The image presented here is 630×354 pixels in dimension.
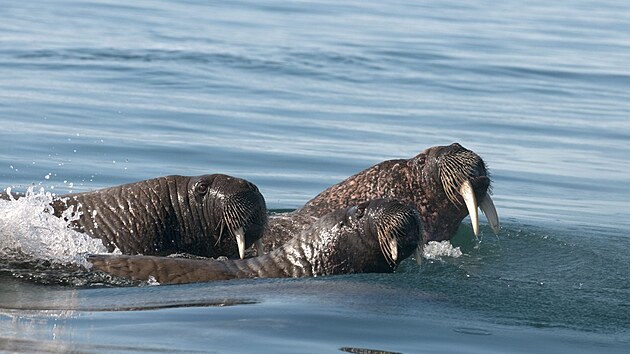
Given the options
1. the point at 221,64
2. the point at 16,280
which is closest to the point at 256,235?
the point at 16,280

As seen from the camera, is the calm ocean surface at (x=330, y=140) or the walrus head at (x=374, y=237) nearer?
the calm ocean surface at (x=330, y=140)

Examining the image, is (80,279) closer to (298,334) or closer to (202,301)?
(202,301)

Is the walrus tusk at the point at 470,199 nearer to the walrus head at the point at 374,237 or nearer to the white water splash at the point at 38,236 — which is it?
the walrus head at the point at 374,237

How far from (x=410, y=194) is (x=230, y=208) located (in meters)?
1.69

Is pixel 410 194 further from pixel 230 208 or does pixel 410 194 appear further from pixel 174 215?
pixel 174 215

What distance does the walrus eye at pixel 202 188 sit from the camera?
33.1ft

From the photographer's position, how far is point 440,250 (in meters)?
10.8

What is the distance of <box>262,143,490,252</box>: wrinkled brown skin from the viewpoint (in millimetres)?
10852

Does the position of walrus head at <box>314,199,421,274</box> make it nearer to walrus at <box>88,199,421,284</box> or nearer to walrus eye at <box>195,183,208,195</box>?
walrus at <box>88,199,421,284</box>

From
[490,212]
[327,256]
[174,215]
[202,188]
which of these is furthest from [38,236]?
[490,212]

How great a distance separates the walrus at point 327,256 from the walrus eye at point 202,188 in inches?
39.7

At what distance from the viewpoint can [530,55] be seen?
28.7 metres

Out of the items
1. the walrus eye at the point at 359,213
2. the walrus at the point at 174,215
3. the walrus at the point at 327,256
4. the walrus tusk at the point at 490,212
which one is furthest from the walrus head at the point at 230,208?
the walrus tusk at the point at 490,212

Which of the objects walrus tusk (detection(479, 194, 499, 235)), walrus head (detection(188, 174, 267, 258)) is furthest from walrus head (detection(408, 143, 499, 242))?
walrus head (detection(188, 174, 267, 258))
